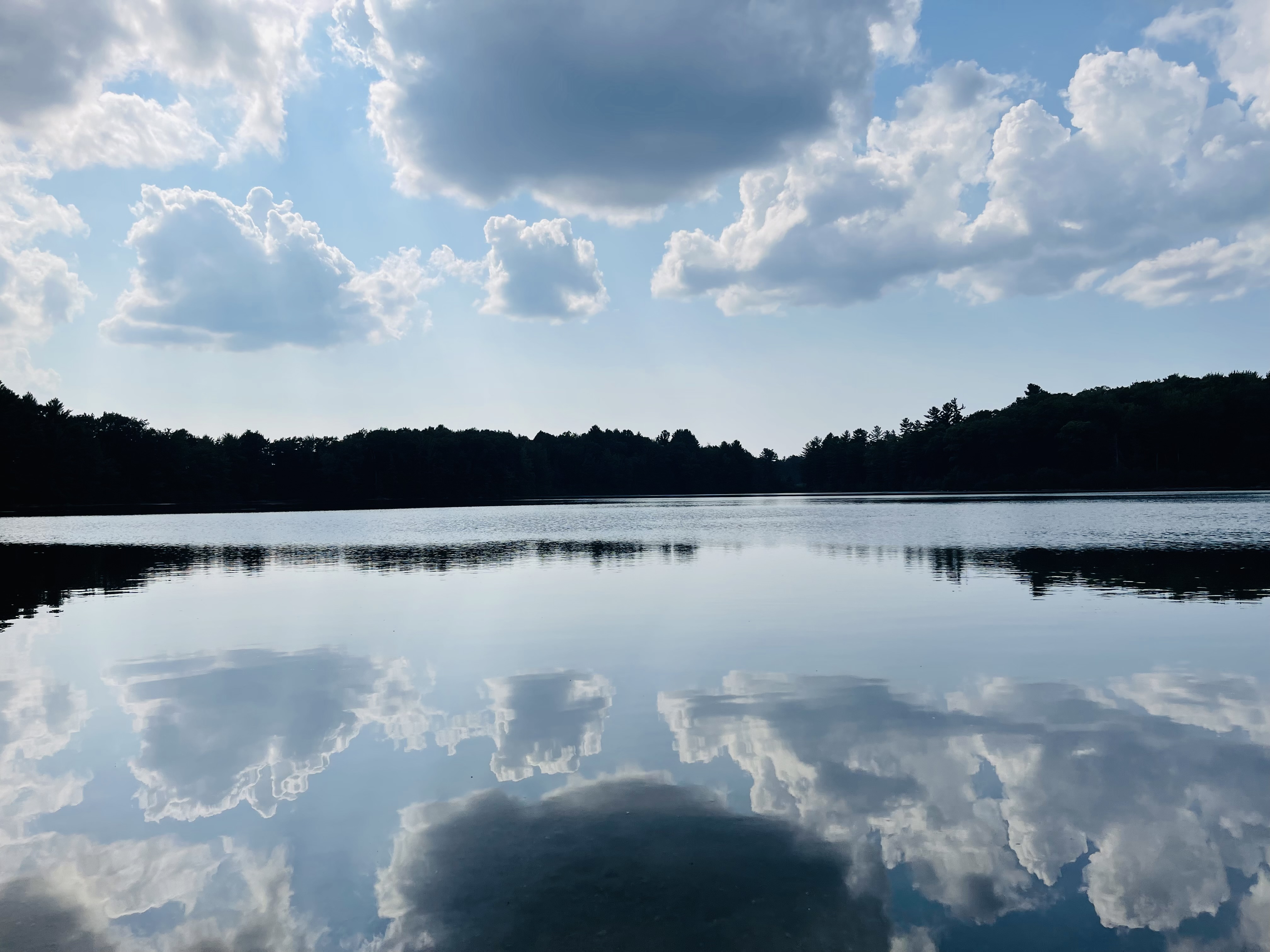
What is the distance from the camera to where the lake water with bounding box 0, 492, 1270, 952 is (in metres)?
6.12

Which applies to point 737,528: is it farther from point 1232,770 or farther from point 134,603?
point 1232,770

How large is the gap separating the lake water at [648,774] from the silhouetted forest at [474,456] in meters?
123

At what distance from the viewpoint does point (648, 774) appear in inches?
353

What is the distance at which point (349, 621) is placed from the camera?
20.3 m

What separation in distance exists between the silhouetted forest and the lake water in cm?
12310

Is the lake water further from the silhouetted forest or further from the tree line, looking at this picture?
the tree line

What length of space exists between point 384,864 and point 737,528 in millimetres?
49896

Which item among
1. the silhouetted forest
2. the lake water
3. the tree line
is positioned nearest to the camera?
the lake water

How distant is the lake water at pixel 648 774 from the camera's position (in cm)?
612

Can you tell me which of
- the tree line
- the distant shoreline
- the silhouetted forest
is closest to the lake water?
the distant shoreline

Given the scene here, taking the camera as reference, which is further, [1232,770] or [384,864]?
[1232,770]

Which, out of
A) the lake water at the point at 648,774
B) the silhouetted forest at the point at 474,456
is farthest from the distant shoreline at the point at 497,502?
the lake water at the point at 648,774

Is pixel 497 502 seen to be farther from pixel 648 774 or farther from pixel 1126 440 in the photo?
pixel 648 774

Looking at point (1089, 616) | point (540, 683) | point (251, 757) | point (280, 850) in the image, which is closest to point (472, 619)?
point (540, 683)
